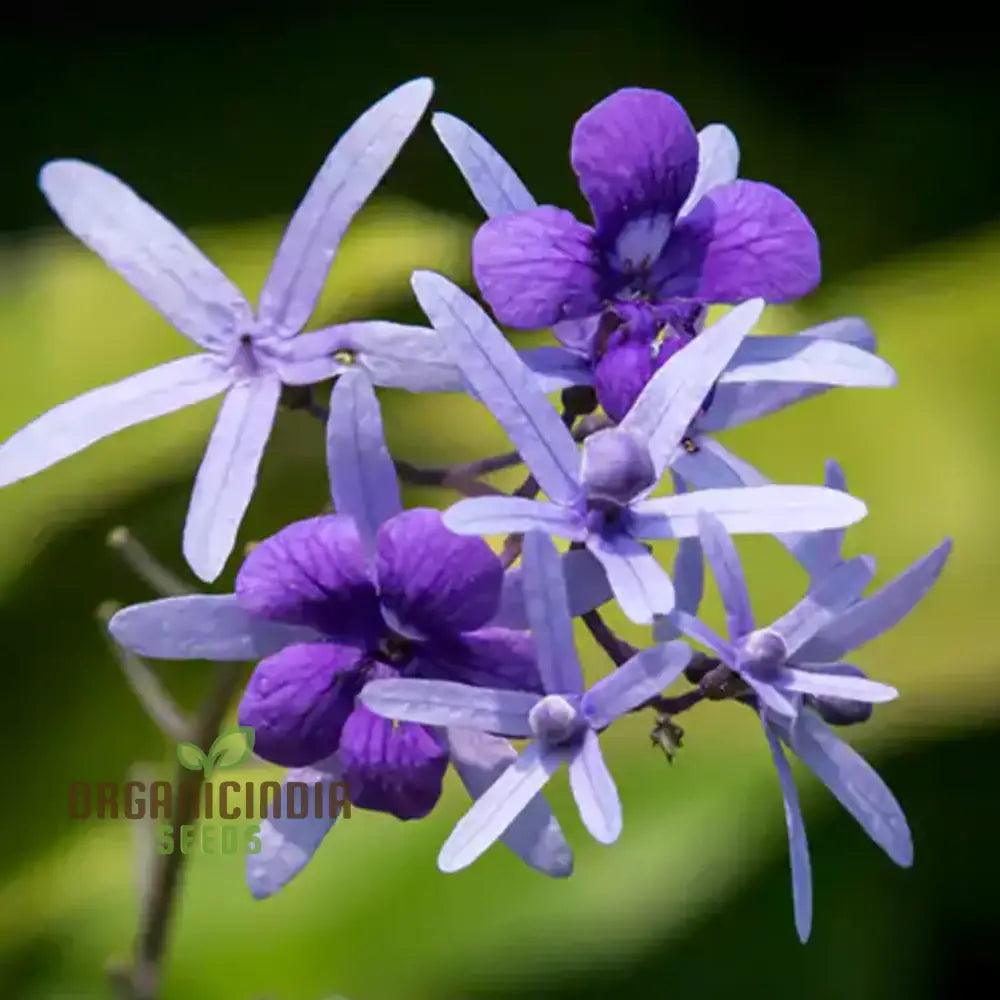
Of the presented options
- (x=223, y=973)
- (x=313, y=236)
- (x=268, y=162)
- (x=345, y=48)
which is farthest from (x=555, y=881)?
(x=345, y=48)

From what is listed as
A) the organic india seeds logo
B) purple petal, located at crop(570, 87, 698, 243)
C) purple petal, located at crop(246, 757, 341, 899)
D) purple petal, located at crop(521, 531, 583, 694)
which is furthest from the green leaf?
purple petal, located at crop(570, 87, 698, 243)

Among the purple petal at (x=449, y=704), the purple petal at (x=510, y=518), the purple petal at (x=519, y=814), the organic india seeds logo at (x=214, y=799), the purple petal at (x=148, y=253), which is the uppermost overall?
the purple petal at (x=148, y=253)

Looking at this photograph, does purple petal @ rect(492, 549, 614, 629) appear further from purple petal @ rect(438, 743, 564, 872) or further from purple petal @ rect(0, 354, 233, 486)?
purple petal @ rect(0, 354, 233, 486)

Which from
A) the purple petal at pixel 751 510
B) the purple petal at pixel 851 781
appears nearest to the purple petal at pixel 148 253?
the purple petal at pixel 751 510

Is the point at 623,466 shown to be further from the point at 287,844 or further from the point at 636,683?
the point at 287,844

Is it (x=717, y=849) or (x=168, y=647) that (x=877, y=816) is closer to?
(x=168, y=647)

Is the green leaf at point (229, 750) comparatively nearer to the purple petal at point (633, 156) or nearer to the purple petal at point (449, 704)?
the purple petal at point (449, 704)

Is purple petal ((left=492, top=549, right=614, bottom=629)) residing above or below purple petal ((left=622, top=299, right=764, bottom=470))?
below
